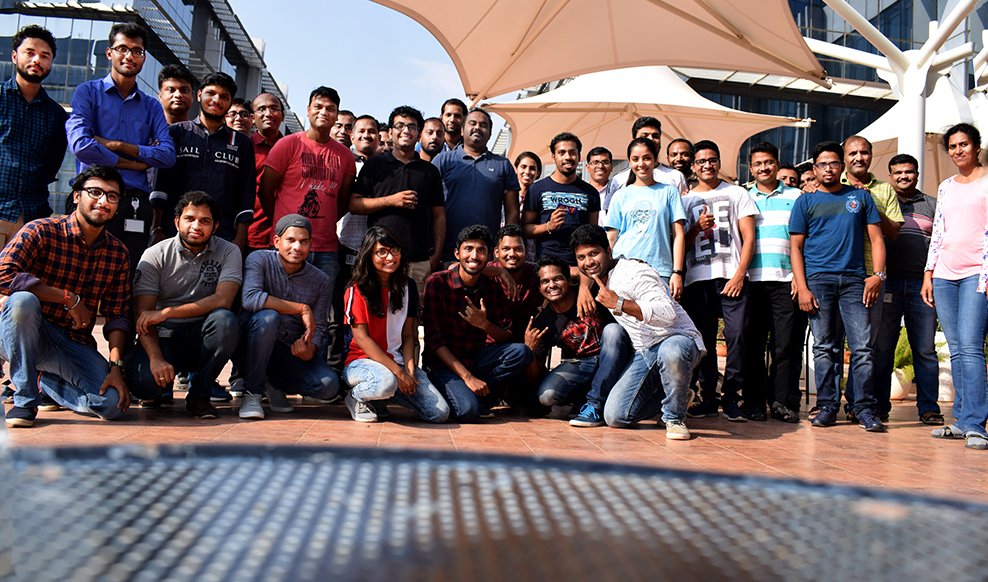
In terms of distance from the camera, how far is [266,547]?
1.30 feet

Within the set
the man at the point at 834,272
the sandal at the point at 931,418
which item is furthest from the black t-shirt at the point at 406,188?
the sandal at the point at 931,418

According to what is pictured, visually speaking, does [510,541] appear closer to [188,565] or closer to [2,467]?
[188,565]

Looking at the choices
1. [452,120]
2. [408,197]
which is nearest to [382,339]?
[408,197]

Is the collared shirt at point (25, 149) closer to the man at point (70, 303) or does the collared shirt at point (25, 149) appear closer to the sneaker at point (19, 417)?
the man at point (70, 303)

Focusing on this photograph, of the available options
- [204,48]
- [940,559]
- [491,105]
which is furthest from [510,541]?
[204,48]

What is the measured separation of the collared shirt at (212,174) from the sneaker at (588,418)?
2.76 m

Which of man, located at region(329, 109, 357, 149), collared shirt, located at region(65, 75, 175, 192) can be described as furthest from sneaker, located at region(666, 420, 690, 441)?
Result: man, located at region(329, 109, 357, 149)

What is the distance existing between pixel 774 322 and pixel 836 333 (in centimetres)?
44

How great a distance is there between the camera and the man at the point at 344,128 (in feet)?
21.3

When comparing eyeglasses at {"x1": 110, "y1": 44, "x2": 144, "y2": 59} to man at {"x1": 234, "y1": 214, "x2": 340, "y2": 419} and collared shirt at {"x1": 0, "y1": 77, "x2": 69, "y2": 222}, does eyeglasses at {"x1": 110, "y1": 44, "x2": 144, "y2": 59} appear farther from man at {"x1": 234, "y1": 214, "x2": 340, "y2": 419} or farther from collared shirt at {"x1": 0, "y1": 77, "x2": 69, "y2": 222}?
man at {"x1": 234, "y1": 214, "x2": 340, "y2": 419}

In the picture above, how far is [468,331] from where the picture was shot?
461cm

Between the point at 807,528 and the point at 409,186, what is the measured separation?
15.3ft

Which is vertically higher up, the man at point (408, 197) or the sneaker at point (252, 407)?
the man at point (408, 197)

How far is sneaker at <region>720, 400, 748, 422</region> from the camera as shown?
185 inches
